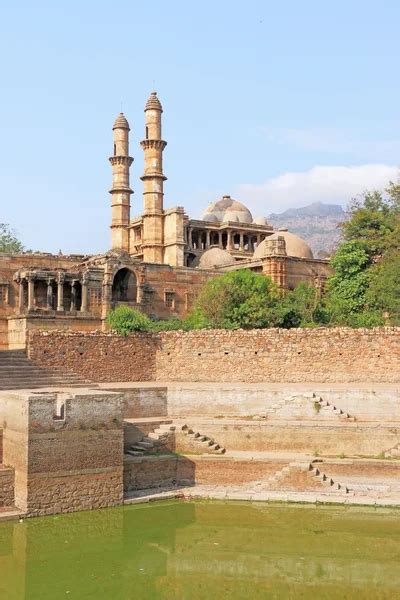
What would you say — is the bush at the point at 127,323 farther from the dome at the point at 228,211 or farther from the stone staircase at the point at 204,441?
the dome at the point at 228,211

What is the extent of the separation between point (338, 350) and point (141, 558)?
10.1 meters

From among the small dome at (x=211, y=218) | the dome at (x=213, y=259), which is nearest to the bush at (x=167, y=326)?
the dome at (x=213, y=259)

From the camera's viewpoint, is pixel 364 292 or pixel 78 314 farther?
pixel 364 292

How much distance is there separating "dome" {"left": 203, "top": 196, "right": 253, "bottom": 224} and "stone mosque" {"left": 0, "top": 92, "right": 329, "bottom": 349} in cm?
7

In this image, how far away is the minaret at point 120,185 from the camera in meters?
38.8

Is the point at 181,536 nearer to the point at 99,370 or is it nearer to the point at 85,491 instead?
the point at 85,491

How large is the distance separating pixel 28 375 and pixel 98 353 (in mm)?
2388

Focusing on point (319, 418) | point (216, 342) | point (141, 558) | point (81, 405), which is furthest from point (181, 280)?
point (141, 558)

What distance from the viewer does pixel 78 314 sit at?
1062 inches

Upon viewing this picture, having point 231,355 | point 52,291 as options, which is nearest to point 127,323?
point 231,355

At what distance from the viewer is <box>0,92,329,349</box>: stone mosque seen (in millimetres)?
27094

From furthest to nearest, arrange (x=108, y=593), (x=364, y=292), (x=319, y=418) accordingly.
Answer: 1. (x=364, y=292)
2. (x=319, y=418)
3. (x=108, y=593)

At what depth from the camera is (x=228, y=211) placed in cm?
4456

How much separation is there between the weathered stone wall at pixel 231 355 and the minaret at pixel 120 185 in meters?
17.2
